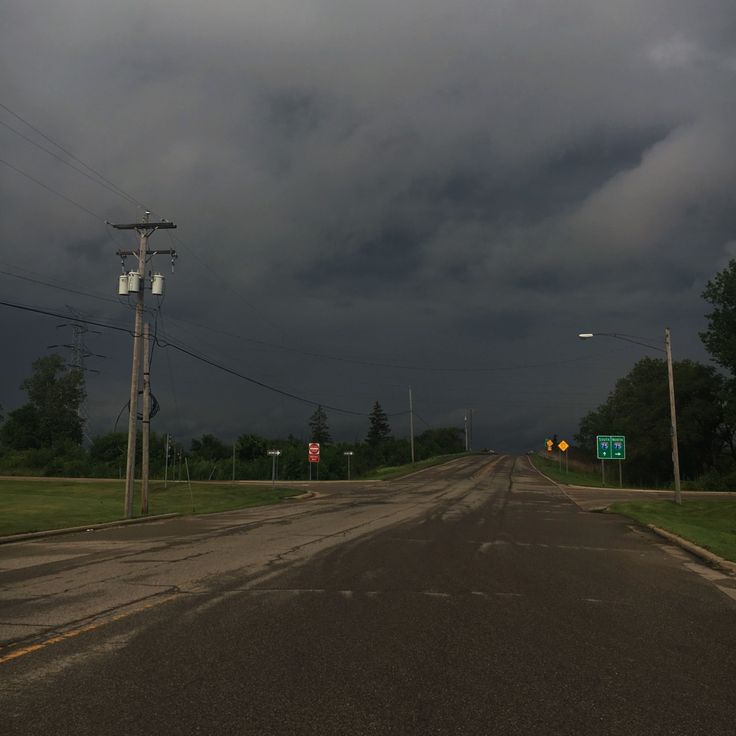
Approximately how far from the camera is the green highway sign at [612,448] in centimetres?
4781

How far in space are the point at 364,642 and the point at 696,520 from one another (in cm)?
2259

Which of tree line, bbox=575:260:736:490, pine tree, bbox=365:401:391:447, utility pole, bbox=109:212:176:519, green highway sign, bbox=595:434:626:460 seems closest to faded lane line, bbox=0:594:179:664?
utility pole, bbox=109:212:176:519

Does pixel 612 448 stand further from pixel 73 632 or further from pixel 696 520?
pixel 73 632

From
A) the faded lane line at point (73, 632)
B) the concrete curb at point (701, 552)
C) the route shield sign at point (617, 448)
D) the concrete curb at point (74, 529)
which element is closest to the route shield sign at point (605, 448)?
the route shield sign at point (617, 448)

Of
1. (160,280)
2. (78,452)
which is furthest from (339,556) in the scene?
(78,452)

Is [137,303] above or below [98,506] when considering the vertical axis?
above

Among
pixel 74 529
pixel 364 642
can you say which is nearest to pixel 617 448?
pixel 74 529

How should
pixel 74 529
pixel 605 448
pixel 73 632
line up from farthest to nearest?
pixel 605 448, pixel 74 529, pixel 73 632

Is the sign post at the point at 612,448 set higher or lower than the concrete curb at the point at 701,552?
higher

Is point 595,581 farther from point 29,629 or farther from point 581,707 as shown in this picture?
point 29,629

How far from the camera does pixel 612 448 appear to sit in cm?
4816

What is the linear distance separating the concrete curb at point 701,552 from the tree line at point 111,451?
51.4m

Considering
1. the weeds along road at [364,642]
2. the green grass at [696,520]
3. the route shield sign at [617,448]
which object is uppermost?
the route shield sign at [617,448]

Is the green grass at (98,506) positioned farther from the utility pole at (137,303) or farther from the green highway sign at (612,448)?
the green highway sign at (612,448)
